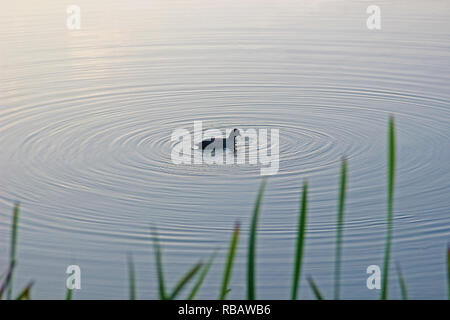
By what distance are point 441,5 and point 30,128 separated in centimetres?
843

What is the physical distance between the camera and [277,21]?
460 inches

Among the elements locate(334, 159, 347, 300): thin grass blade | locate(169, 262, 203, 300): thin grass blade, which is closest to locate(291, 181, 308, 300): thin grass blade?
locate(334, 159, 347, 300): thin grass blade

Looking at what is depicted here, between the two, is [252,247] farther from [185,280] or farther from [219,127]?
[219,127]

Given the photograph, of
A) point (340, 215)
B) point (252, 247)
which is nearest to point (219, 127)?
point (340, 215)

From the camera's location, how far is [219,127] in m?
6.91

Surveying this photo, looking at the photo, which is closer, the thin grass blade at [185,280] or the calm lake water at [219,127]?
the thin grass blade at [185,280]

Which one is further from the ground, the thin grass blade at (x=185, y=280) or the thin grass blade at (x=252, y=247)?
the thin grass blade at (x=252, y=247)

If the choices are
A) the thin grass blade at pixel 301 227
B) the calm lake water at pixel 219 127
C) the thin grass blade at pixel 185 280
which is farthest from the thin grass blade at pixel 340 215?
the calm lake water at pixel 219 127

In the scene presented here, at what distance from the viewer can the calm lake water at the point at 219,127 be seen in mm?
4469

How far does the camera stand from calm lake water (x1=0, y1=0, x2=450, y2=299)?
447 cm

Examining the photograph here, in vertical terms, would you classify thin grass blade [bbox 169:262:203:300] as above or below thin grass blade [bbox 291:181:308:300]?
below

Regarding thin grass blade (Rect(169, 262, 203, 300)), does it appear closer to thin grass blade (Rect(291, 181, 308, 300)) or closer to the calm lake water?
thin grass blade (Rect(291, 181, 308, 300))

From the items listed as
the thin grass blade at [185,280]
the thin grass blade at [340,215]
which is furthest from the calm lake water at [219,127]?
the thin grass blade at [185,280]

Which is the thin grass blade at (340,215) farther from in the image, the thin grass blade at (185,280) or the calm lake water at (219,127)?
the calm lake water at (219,127)
